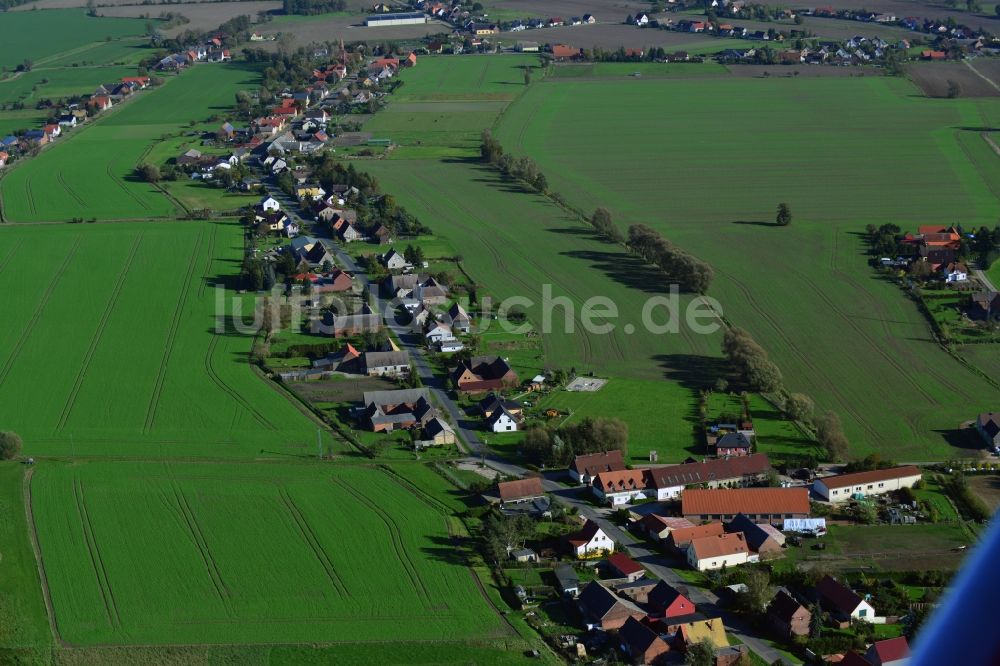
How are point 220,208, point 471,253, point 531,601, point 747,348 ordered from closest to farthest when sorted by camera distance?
point 531,601 → point 747,348 → point 471,253 → point 220,208

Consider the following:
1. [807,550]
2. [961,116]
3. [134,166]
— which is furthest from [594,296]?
[961,116]

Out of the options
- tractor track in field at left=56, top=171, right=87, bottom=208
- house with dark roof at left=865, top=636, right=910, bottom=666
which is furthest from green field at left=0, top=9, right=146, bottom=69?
house with dark roof at left=865, top=636, right=910, bottom=666

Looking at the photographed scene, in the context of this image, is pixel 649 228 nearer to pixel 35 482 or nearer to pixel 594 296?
pixel 594 296

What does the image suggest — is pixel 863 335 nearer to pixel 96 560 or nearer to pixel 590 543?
pixel 590 543

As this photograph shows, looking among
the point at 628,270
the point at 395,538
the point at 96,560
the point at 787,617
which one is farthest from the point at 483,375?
the point at 787,617

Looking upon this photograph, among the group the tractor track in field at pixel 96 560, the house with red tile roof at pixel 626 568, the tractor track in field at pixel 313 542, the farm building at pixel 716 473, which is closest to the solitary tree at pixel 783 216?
the farm building at pixel 716 473

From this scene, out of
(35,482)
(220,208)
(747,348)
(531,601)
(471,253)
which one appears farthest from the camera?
(220,208)

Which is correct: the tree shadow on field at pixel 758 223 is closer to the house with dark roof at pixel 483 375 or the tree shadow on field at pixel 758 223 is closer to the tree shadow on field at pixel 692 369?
the tree shadow on field at pixel 692 369
